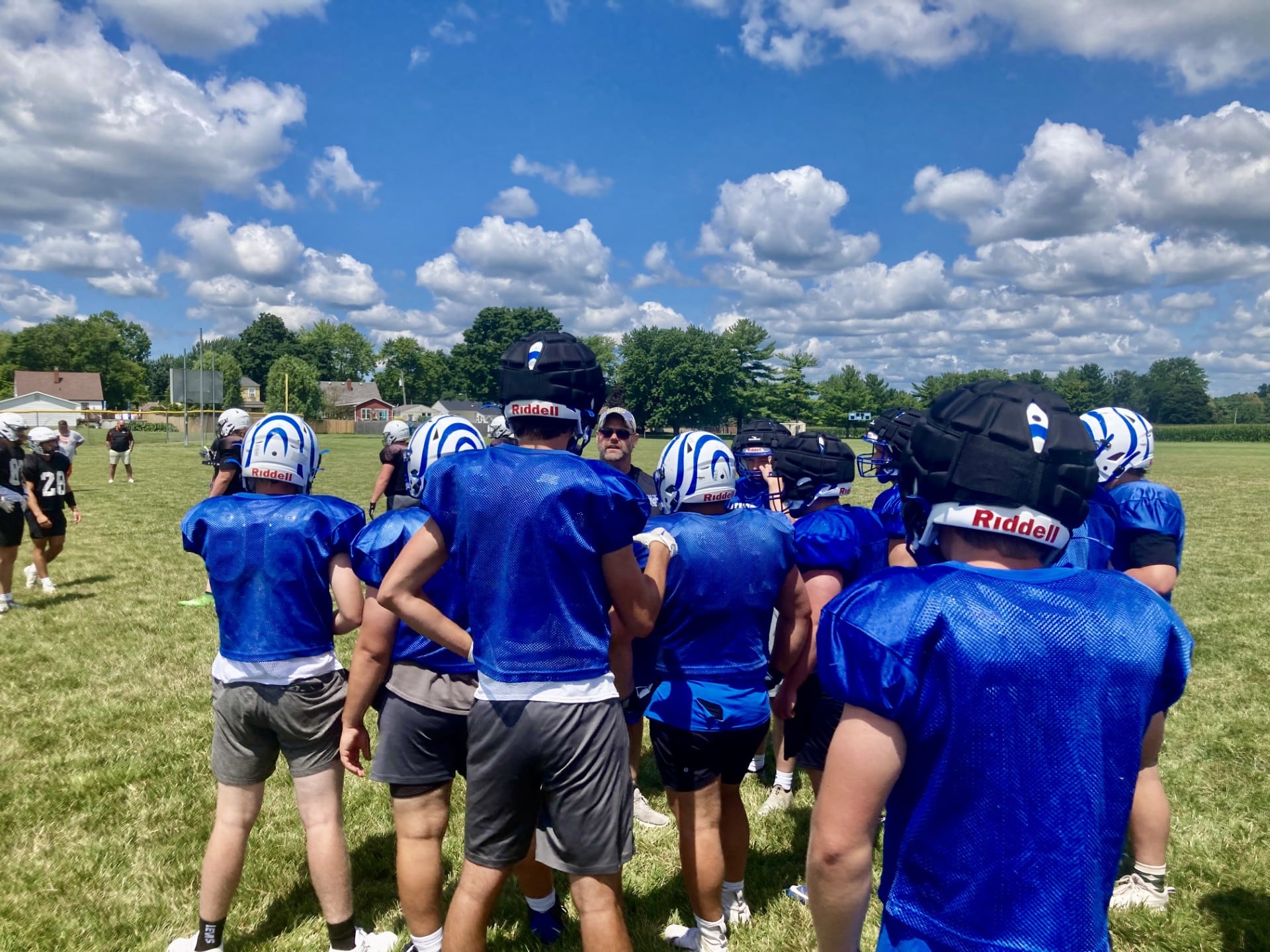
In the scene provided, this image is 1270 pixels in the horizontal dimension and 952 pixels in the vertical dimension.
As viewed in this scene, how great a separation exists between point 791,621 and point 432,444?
77.2 inches

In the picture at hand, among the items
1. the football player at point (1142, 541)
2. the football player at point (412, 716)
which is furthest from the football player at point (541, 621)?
the football player at point (1142, 541)


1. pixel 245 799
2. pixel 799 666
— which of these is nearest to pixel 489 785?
pixel 245 799

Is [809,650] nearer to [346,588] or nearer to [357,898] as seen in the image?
[346,588]

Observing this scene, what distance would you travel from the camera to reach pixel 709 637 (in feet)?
11.8

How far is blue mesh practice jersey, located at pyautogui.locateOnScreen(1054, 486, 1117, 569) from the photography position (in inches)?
153

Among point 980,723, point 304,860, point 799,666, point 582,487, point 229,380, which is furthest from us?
point 229,380

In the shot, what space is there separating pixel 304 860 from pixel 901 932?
4108 millimetres

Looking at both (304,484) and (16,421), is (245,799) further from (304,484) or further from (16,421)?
(16,421)

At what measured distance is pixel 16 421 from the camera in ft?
33.2

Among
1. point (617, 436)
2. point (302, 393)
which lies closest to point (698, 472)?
point (617, 436)

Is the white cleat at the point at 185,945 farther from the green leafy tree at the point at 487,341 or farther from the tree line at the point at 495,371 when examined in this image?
the green leafy tree at the point at 487,341

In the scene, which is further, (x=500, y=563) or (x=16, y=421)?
(x=16, y=421)

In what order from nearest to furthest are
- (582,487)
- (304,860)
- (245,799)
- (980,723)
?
(980,723) < (582,487) < (245,799) < (304,860)

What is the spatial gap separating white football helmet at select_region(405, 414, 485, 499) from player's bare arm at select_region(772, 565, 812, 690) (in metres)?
1.64
